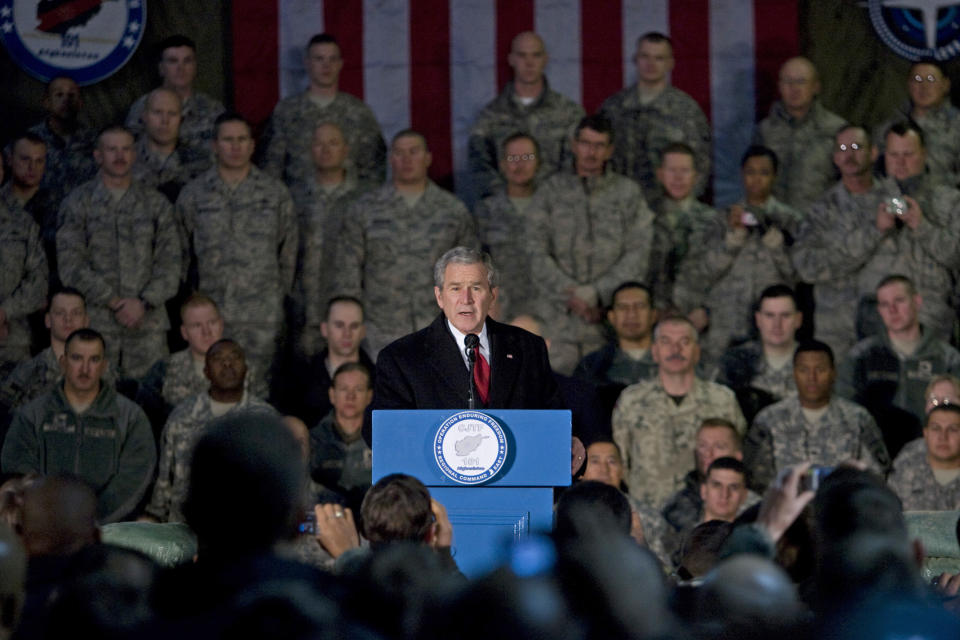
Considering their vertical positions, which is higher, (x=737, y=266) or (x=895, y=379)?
(x=737, y=266)

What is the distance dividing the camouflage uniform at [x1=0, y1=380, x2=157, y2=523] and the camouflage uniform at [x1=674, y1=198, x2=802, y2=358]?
3.23 metres

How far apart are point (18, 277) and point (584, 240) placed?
10.5 ft

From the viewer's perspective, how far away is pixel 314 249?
8828 mm

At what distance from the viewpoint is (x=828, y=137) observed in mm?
8977

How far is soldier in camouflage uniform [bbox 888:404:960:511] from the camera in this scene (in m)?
7.14

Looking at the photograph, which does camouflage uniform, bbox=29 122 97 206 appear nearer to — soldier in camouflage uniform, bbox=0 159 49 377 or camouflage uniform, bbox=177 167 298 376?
soldier in camouflage uniform, bbox=0 159 49 377

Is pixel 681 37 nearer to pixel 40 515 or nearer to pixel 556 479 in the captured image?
pixel 556 479

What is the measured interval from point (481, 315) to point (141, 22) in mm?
5522

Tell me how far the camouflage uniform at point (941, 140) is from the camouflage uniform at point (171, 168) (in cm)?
408

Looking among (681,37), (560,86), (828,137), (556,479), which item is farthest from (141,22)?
(556,479)

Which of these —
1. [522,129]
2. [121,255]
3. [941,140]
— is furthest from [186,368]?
[941,140]

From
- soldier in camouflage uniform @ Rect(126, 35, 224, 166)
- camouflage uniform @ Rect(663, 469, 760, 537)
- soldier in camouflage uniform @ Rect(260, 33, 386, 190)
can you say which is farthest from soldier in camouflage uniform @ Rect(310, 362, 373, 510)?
soldier in camouflage uniform @ Rect(126, 35, 224, 166)

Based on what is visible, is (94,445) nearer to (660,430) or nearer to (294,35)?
(660,430)

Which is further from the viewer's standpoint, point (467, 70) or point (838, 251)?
point (467, 70)
